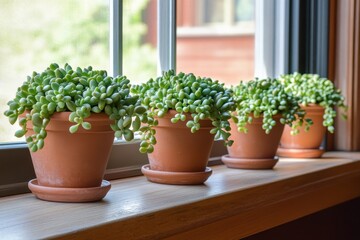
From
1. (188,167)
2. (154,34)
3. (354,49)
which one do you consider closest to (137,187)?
(188,167)

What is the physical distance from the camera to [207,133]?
1376mm

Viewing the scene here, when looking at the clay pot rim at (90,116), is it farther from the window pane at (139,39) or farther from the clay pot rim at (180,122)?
the window pane at (139,39)

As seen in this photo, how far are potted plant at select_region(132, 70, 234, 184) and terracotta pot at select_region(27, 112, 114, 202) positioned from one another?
191 millimetres

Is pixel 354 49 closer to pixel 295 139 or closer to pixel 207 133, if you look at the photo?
pixel 295 139

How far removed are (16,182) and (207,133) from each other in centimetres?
40

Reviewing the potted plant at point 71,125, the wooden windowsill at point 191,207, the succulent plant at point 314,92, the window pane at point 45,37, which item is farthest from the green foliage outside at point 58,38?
the succulent plant at point 314,92

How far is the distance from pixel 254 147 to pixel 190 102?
0.40m

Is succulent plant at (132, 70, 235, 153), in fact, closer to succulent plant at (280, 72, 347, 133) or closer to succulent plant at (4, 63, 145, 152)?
succulent plant at (4, 63, 145, 152)

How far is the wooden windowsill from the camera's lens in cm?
99

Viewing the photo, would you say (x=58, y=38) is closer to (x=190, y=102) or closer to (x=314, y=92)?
(x=190, y=102)

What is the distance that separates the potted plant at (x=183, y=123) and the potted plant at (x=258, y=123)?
0.27m

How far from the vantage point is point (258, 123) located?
1.67 meters

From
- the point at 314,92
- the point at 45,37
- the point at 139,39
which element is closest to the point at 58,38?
the point at 45,37

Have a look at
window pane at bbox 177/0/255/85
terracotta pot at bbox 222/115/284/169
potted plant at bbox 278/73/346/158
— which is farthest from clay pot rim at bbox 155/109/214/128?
potted plant at bbox 278/73/346/158
